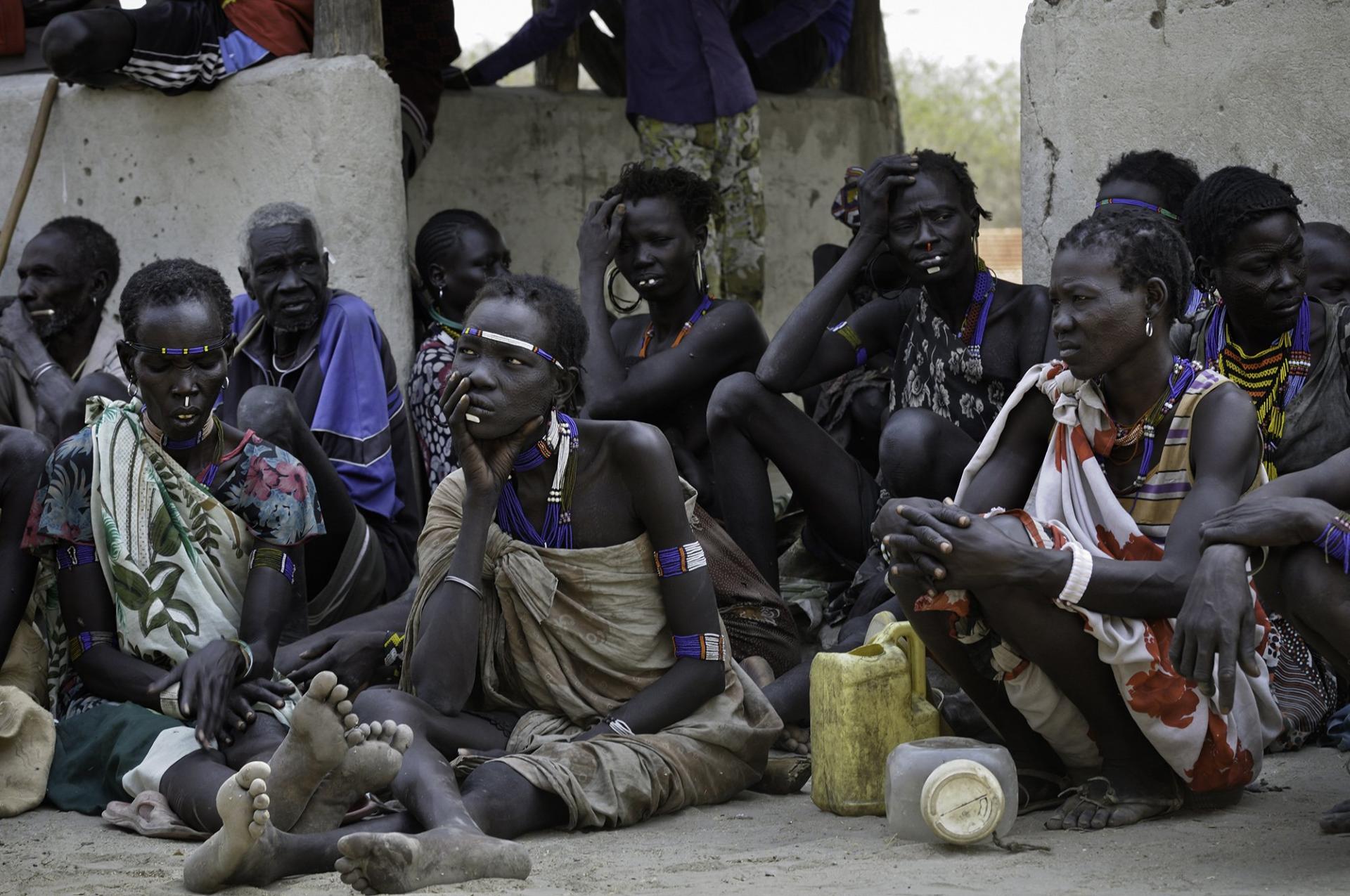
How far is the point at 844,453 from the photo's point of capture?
17.7 ft

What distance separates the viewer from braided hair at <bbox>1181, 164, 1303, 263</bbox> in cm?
429

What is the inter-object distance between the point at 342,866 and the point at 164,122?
4.35 metres

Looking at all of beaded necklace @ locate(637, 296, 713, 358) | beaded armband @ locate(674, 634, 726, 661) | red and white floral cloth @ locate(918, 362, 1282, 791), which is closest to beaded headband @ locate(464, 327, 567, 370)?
beaded armband @ locate(674, 634, 726, 661)

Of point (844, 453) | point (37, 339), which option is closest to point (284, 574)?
point (844, 453)

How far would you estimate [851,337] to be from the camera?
550 cm

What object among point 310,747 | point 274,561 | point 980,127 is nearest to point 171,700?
point 274,561

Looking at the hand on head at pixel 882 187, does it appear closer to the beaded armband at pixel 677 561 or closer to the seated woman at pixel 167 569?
the beaded armband at pixel 677 561

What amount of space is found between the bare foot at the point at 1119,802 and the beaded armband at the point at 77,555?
2.55m

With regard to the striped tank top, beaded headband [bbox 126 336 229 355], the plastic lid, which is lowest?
the plastic lid

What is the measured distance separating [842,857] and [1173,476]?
1.14 m

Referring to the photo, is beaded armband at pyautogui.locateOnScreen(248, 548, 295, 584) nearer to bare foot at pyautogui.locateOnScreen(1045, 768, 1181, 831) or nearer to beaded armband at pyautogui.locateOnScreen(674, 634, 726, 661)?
beaded armband at pyautogui.locateOnScreen(674, 634, 726, 661)

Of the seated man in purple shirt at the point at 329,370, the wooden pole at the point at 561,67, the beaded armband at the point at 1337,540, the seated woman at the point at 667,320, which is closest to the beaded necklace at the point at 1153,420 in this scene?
the beaded armband at the point at 1337,540

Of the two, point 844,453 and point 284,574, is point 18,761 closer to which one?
point 284,574

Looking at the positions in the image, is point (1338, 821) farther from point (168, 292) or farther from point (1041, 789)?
point (168, 292)
